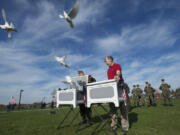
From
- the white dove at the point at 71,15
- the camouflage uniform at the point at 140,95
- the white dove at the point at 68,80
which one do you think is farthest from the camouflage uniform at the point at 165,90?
the white dove at the point at 71,15

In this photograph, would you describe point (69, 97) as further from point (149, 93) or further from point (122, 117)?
point (149, 93)

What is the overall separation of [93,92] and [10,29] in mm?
3155

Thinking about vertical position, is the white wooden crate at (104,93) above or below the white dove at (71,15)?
below

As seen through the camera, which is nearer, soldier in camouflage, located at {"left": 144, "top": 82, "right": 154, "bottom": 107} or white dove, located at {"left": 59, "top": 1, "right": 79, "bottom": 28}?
white dove, located at {"left": 59, "top": 1, "right": 79, "bottom": 28}

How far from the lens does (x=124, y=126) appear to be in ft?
11.0

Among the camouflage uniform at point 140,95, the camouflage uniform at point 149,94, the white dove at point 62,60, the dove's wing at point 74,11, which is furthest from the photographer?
the camouflage uniform at point 140,95

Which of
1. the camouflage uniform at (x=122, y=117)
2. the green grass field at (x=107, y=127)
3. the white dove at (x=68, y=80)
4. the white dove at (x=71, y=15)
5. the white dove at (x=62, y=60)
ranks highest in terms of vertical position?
the white dove at (x=71, y=15)

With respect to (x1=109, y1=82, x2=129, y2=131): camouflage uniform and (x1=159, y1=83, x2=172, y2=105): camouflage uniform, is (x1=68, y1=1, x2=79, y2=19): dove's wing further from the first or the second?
(x1=159, y1=83, x2=172, y2=105): camouflage uniform

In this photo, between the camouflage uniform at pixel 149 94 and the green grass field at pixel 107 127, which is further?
the camouflage uniform at pixel 149 94

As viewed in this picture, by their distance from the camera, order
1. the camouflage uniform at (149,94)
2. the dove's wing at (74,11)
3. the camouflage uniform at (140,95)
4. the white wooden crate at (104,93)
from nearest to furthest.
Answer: the white wooden crate at (104,93)
the dove's wing at (74,11)
the camouflage uniform at (149,94)
the camouflage uniform at (140,95)

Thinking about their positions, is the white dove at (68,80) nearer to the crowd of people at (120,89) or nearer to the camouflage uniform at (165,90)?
the crowd of people at (120,89)

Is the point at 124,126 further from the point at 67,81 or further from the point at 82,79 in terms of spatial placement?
the point at 67,81

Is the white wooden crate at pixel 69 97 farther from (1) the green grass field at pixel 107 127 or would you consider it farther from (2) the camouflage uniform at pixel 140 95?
(2) the camouflage uniform at pixel 140 95

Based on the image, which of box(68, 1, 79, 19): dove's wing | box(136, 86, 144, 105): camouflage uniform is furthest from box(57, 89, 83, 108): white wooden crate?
box(136, 86, 144, 105): camouflage uniform
